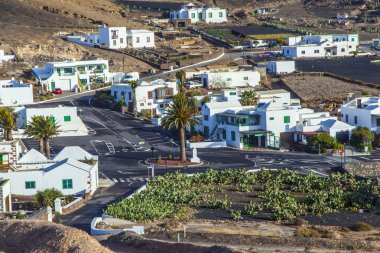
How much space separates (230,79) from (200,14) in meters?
54.3

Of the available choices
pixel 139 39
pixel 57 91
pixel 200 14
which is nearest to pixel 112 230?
pixel 57 91

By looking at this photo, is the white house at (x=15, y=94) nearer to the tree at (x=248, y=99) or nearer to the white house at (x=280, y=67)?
the tree at (x=248, y=99)

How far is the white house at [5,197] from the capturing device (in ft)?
181

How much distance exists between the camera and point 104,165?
6944 cm

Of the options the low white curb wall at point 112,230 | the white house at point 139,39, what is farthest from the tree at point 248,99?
the white house at point 139,39

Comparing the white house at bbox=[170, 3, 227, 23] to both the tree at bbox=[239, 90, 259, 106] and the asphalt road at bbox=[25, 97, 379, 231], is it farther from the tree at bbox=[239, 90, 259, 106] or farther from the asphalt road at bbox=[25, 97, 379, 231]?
the tree at bbox=[239, 90, 259, 106]

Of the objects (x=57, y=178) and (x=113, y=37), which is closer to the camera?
(x=57, y=178)

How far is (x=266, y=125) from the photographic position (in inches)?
3051

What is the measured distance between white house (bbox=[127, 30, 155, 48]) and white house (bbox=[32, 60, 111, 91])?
1837cm

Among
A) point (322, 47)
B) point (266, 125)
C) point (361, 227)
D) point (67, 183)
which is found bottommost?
point (361, 227)

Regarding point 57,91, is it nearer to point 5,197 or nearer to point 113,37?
point 113,37

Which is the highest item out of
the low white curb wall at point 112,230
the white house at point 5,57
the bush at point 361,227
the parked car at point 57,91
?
the white house at point 5,57

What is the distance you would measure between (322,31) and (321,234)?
103773 mm

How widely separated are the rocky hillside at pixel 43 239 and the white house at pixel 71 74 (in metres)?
63.7
